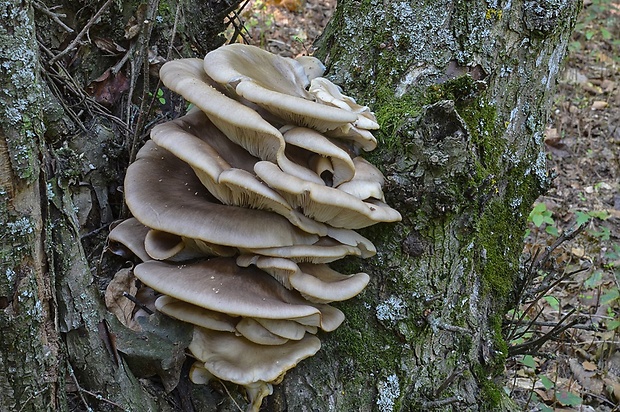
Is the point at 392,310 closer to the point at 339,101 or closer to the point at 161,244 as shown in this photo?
the point at 339,101

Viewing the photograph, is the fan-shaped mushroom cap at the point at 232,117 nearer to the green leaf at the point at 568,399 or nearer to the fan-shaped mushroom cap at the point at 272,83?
the fan-shaped mushroom cap at the point at 272,83

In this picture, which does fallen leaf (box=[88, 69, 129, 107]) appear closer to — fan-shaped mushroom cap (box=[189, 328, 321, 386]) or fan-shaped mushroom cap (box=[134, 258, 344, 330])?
fan-shaped mushroom cap (box=[134, 258, 344, 330])

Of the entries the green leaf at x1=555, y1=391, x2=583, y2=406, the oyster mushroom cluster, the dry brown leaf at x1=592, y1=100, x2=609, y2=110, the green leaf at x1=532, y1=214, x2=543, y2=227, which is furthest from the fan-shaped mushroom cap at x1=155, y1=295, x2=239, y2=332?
the dry brown leaf at x1=592, y1=100, x2=609, y2=110

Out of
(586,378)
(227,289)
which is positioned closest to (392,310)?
(227,289)

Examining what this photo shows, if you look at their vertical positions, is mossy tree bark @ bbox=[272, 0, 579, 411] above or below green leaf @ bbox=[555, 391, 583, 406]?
above

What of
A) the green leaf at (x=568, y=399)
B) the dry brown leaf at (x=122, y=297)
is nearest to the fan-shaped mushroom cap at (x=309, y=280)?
the dry brown leaf at (x=122, y=297)
